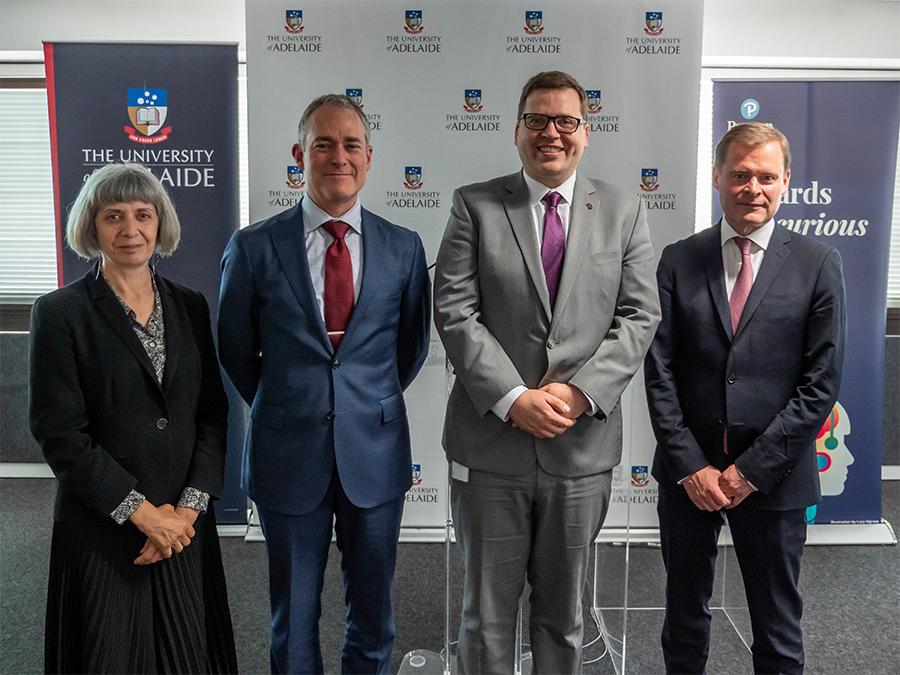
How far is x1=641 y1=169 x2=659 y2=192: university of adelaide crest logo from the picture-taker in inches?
130

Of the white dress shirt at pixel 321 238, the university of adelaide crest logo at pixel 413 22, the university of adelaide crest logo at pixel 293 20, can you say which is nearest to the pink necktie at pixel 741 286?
the white dress shirt at pixel 321 238

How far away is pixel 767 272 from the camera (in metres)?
2.13

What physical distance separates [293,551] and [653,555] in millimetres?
2322

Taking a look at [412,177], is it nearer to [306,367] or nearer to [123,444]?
[306,367]

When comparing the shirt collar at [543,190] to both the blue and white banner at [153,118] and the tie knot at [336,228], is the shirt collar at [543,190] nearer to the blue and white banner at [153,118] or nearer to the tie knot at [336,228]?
the tie knot at [336,228]

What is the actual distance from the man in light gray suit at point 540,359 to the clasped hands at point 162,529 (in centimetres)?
74

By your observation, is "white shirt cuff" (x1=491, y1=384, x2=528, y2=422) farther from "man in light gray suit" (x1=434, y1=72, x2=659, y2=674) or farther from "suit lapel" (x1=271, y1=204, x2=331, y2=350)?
"suit lapel" (x1=271, y1=204, x2=331, y2=350)

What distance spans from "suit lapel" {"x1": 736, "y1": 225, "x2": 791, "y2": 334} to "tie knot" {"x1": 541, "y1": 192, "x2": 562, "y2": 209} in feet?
2.12

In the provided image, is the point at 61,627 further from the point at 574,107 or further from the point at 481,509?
the point at 574,107

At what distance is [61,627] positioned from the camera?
73.8 inches

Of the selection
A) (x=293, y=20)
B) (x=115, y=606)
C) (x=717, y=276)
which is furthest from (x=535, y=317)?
(x=293, y=20)

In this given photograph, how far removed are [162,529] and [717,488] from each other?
5.05 ft

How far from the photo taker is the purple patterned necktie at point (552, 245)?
197 centimetres

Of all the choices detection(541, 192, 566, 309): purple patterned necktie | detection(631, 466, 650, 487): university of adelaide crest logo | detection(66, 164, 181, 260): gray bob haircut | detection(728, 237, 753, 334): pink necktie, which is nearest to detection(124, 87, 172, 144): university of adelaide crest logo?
detection(66, 164, 181, 260): gray bob haircut
